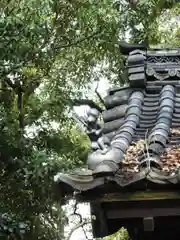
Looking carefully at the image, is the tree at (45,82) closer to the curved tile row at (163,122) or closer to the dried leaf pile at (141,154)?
the curved tile row at (163,122)

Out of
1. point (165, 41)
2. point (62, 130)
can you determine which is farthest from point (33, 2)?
point (165, 41)

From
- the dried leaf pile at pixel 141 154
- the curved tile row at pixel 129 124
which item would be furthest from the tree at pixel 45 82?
the dried leaf pile at pixel 141 154

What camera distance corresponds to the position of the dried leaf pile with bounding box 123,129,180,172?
3.47 m

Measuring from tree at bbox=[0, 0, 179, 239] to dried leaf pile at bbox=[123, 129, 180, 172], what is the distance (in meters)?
3.49

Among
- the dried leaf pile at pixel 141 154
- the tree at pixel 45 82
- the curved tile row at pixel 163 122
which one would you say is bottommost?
the dried leaf pile at pixel 141 154

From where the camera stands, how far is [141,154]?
3678 mm

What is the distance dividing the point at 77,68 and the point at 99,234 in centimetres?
762

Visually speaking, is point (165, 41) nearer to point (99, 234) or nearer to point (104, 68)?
point (104, 68)


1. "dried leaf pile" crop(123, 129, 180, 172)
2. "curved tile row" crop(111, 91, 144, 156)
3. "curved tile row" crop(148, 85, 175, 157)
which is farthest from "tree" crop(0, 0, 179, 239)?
"dried leaf pile" crop(123, 129, 180, 172)

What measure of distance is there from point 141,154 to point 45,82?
724 cm

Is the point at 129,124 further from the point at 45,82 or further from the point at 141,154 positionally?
the point at 45,82

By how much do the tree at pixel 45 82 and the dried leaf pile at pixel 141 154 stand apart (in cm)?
349

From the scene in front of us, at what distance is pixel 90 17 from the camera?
28.9ft

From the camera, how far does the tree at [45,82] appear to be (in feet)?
24.7
